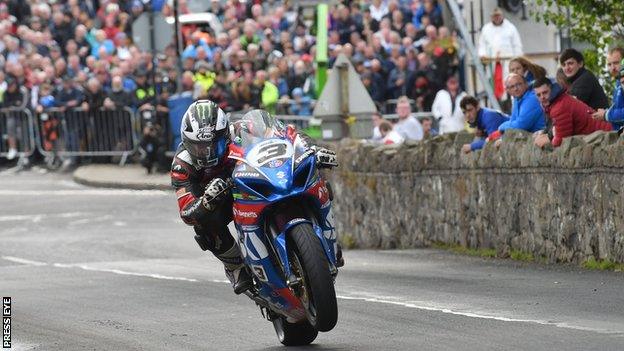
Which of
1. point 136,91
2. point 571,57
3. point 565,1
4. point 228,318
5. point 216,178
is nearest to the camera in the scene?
point 216,178

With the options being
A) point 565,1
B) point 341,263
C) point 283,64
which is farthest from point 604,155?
point 283,64

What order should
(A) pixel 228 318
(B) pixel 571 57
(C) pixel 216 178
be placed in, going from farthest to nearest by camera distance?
1. (B) pixel 571 57
2. (A) pixel 228 318
3. (C) pixel 216 178

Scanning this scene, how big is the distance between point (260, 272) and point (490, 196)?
7321 millimetres

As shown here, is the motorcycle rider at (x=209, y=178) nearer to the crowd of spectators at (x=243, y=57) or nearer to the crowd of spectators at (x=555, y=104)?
the crowd of spectators at (x=555, y=104)

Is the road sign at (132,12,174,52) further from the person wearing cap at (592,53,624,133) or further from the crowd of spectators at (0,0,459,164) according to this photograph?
the person wearing cap at (592,53,624,133)

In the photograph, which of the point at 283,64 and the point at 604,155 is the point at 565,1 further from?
the point at 283,64

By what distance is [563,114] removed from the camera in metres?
16.7

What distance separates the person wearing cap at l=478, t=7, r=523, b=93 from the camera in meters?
25.0

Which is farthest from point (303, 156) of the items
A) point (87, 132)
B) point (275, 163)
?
point (87, 132)

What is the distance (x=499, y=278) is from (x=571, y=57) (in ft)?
8.96

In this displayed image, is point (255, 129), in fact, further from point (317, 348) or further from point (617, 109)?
point (617, 109)

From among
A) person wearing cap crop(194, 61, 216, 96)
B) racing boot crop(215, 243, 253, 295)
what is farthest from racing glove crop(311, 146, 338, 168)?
person wearing cap crop(194, 61, 216, 96)

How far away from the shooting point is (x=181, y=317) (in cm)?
1361

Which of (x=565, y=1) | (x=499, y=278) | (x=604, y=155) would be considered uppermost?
Result: (x=565, y=1)
